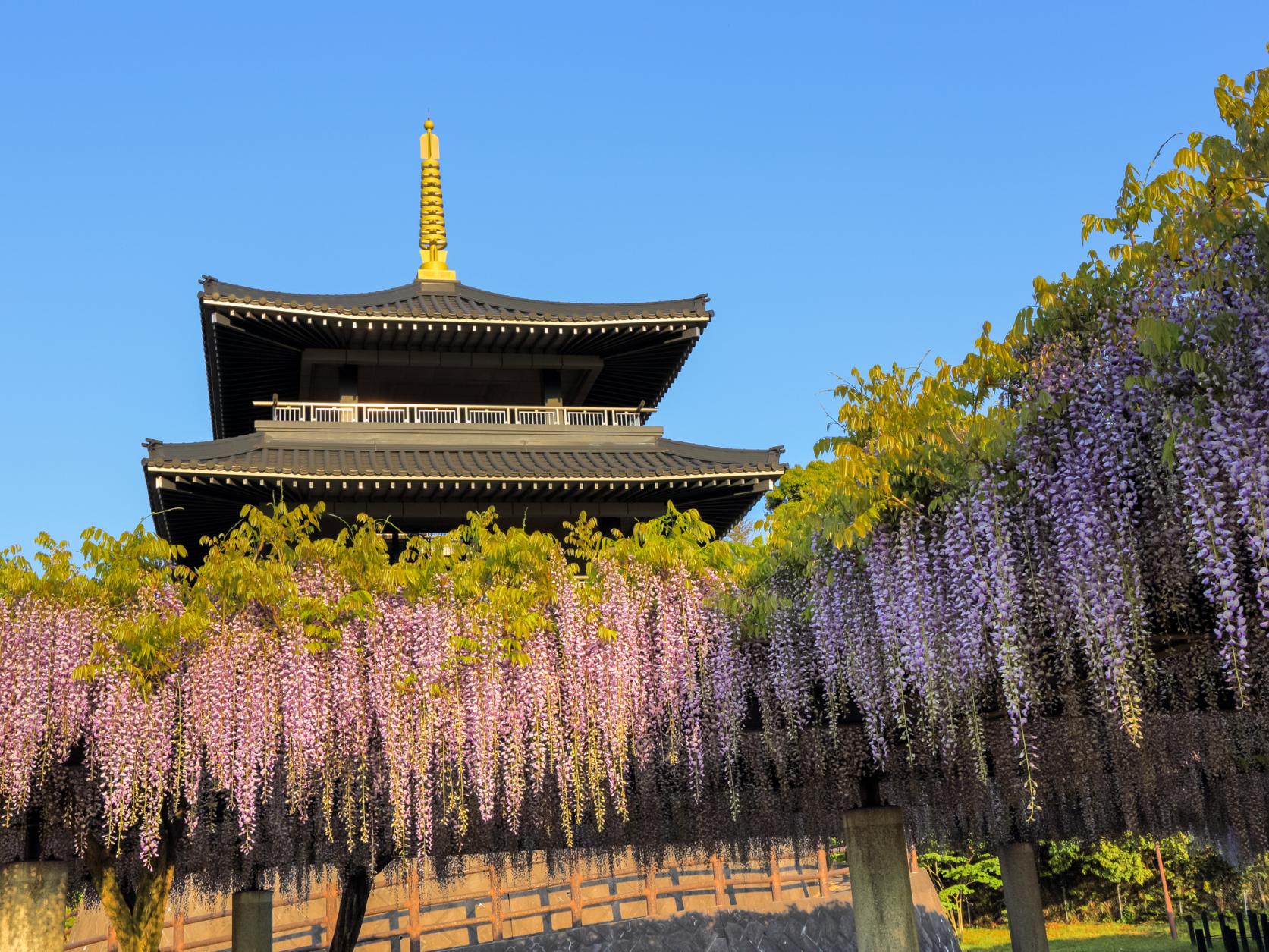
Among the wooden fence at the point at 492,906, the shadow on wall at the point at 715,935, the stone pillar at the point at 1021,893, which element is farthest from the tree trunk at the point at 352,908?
the stone pillar at the point at 1021,893

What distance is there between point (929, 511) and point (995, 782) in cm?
793

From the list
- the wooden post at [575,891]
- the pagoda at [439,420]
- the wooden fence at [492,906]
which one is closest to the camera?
the pagoda at [439,420]

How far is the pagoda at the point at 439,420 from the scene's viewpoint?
1731 cm

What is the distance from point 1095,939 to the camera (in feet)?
107

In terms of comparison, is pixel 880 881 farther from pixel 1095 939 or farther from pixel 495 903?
pixel 1095 939

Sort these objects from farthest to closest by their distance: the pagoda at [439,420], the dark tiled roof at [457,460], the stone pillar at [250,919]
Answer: the pagoda at [439,420] < the dark tiled roof at [457,460] < the stone pillar at [250,919]

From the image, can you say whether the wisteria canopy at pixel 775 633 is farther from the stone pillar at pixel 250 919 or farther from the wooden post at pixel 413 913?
the wooden post at pixel 413 913

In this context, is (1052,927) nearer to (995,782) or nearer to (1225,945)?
(1225,945)

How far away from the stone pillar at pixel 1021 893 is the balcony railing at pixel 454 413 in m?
8.68

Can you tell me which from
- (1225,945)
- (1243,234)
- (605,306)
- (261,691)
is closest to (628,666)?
(261,691)

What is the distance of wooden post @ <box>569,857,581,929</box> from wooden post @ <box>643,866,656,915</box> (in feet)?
3.87

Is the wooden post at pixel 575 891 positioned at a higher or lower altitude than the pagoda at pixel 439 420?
lower

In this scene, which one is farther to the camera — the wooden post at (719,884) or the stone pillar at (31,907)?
the wooden post at (719,884)

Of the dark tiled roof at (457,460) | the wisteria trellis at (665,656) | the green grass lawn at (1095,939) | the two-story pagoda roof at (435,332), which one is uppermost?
the two-story pagoda roof at (435,332)
